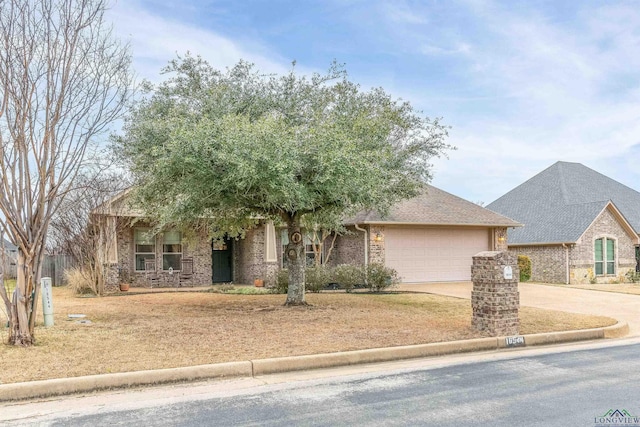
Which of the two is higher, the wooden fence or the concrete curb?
the wooden fence

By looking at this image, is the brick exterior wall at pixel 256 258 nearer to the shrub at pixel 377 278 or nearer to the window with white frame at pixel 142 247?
the window with white frame at pixel 142 247

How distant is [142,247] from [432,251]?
1146 cm

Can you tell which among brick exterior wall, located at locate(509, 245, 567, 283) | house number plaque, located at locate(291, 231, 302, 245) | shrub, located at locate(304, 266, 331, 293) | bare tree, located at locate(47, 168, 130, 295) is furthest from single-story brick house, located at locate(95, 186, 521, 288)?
house number plaque, located at locate(291, 231, 302, 245)

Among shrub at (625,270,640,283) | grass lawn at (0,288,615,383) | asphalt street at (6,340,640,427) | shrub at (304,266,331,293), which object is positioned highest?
shrub at (304,266,331,293)

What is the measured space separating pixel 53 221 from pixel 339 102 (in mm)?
10880

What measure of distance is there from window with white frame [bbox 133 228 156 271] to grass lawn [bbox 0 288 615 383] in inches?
191

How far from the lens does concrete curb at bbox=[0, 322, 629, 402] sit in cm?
593

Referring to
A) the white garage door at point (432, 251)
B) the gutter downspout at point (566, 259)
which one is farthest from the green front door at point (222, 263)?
the gutter downspout at point (566, 259)

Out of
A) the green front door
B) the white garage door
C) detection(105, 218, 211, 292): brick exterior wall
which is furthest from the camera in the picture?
the green front door

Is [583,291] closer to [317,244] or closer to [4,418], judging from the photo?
[317,244]

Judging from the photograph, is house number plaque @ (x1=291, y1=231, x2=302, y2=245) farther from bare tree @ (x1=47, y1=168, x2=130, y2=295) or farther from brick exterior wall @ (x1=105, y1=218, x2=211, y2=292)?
bare tree @ (x1=47, y1=168, x2=130, y2=295)

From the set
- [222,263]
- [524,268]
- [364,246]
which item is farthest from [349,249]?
[524,268]

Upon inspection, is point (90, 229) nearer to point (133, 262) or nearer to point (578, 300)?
point (133, 262)

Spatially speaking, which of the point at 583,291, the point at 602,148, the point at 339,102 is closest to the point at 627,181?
the point at 602,148
